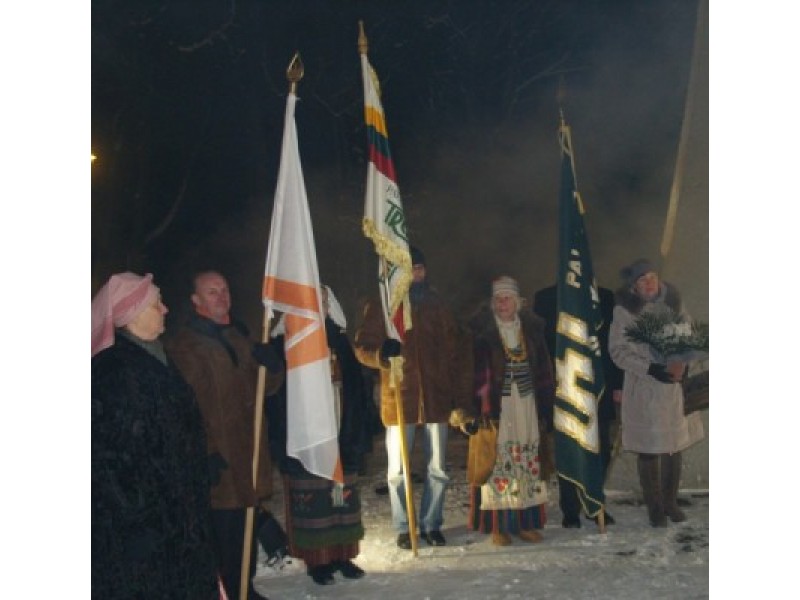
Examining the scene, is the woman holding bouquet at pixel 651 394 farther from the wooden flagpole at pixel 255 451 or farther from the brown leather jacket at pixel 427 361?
the wooden flagpole at pixel 255 451

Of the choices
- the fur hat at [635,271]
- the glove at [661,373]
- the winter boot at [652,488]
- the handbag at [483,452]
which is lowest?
the winter boot at [652,488]

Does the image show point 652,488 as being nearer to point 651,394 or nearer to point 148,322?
point 651,394

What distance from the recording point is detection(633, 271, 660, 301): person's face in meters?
6.18

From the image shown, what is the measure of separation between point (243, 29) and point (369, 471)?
13.4 feet

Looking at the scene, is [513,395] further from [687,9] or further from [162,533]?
[687,9]

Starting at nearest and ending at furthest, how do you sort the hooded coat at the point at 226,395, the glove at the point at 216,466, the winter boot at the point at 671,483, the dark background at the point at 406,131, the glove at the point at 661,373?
the glove at the point at 216,466
the hooded coat at the point at 226,395
the glove at the point at 661,373
the winter boot at the point at 671,483
the dark background at the point at 406,131

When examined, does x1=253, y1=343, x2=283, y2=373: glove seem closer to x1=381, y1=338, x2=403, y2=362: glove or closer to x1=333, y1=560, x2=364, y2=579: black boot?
x1=381, y1=338, x2=403, y2=362: glove

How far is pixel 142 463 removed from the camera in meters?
3.36

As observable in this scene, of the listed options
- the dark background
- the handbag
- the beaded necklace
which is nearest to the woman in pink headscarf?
the handbag

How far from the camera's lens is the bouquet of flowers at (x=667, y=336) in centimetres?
611

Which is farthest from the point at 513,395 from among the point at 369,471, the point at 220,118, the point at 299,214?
the point at 220,118

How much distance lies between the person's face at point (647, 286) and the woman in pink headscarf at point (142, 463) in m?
3.53

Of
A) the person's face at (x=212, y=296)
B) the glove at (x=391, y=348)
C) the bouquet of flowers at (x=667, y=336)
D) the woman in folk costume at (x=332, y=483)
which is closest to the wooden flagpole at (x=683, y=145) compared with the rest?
the bouquet of flowers at (x=667, y=336)

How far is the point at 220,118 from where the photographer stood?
27.6 ft
